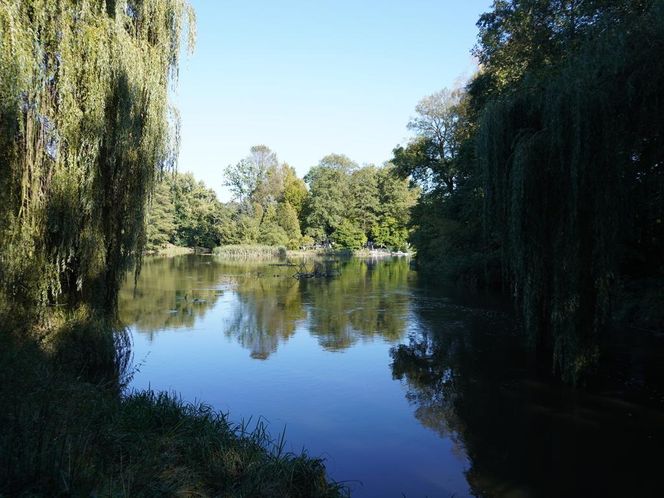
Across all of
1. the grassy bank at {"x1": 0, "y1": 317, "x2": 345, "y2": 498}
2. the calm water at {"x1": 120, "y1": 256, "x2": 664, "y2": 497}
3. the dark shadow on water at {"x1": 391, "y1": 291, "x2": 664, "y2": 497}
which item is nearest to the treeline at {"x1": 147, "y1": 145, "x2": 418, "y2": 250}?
the calm water at {"x1": 120, "y1": 256, "x2": 664, "y2": 497}

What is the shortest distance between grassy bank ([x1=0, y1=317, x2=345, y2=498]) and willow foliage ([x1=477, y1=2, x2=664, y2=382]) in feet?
17.6

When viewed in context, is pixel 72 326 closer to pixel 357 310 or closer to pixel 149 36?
pixel 149 36

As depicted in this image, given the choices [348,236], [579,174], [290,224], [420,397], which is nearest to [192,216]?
[290,224]

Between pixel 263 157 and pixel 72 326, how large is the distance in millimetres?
70621

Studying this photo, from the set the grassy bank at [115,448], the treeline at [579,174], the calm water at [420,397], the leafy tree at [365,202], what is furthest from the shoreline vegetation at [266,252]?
the grassy bank at [115,448]

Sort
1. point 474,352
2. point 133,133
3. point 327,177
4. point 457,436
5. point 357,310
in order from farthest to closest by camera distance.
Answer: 1. point 327,177
2. point 357,310
3. point 474,352
4. point 133,133
5. point 457,436

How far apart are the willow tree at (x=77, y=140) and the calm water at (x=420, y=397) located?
289cm

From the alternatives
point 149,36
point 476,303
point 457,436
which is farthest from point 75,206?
point 476,303

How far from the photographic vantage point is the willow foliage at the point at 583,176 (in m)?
8.05

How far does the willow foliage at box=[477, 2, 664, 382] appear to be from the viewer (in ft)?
26.4

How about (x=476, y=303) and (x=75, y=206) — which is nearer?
(x=75, y=206)

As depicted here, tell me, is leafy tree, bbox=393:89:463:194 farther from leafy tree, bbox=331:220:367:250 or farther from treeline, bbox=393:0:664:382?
leafy tree, bbox=331:220:367:250

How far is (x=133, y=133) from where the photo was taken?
367 inches

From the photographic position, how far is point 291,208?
222 ft
